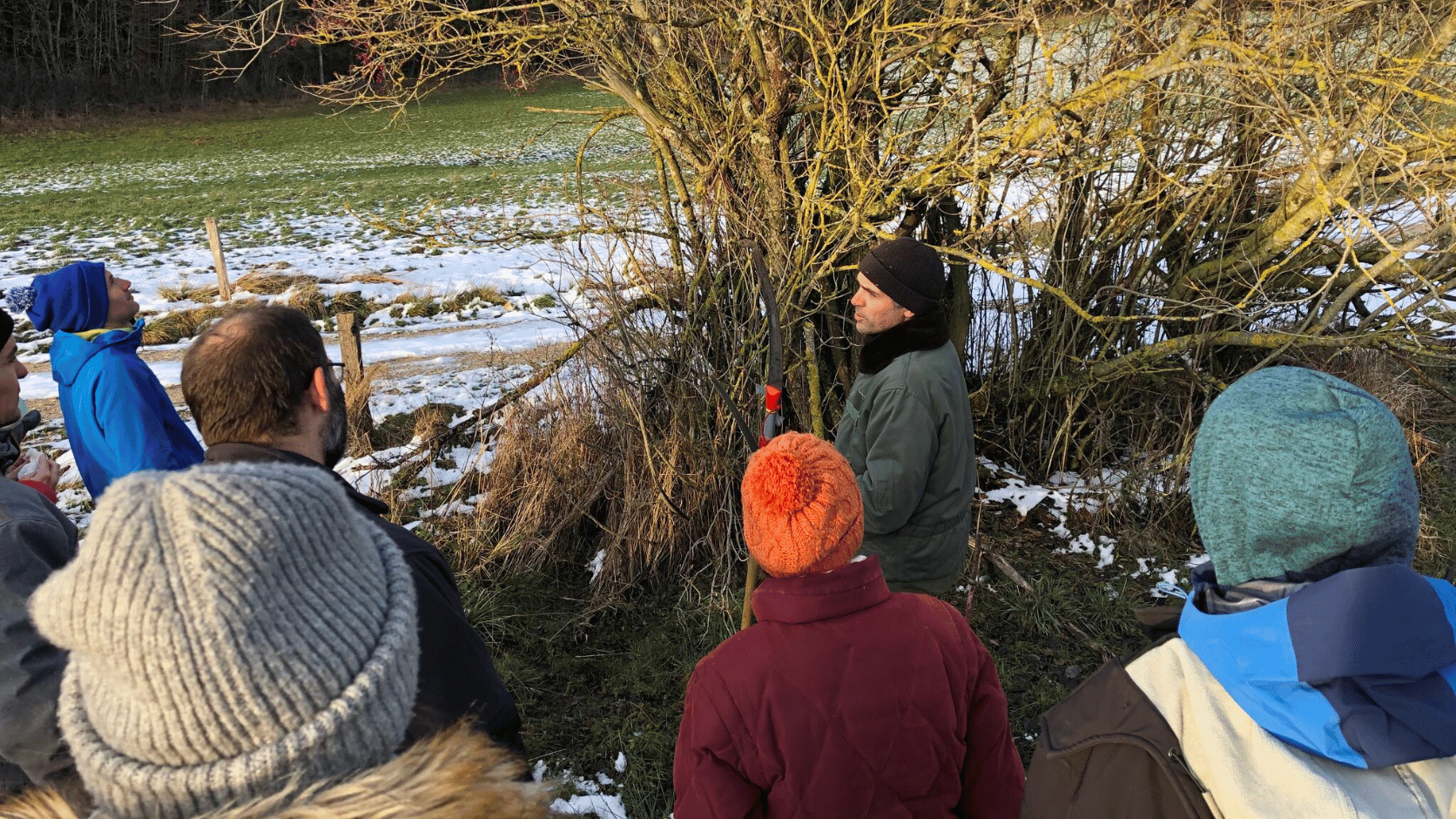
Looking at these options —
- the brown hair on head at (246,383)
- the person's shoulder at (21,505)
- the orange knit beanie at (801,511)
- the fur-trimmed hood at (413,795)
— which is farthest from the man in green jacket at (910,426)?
the person's shoulder at (21,505)

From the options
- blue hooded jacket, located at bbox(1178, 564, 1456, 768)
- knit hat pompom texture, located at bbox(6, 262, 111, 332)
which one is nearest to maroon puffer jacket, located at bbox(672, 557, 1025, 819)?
blue hooded jacket, located at bbox(1178, 564, 1456, 768)

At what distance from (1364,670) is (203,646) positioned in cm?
129

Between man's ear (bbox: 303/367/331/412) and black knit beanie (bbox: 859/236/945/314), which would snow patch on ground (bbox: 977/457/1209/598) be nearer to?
black knit beanie (bbox: 859/236/945/314)

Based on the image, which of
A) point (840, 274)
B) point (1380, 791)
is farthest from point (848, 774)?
point (840, 274)

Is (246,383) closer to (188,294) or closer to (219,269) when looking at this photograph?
(188,294)

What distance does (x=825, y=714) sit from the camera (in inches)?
65.4

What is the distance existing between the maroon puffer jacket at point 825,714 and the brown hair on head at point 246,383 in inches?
40.7

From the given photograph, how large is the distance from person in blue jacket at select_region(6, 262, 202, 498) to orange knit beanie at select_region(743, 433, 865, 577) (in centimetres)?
232

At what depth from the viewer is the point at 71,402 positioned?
10.3ft

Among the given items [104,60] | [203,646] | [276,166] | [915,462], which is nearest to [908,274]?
[915,462]

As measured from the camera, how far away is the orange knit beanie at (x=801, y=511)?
1707mm

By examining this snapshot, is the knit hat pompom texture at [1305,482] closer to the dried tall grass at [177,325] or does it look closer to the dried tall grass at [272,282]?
the dried tall grass at [177,325]

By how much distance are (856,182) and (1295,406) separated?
325 cm

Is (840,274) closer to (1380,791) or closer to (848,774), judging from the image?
(848,774)
